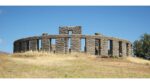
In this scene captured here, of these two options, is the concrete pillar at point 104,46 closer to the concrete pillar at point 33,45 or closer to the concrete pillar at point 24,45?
the concrete pillar at point 33,45

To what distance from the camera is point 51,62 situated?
105 ft

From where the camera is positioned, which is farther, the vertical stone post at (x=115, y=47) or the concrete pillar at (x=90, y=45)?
the vertical stone post at (x=115, y=47)

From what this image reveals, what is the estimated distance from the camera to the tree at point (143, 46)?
186ft

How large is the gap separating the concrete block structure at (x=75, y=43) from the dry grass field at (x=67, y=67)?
3.60 m

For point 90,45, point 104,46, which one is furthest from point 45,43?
point 104,46

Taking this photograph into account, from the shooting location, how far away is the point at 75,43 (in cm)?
4197

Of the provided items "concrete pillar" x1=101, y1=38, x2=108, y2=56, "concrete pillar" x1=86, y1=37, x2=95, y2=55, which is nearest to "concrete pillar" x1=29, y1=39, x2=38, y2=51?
"concrete pillar" x1=86, y1=37, x2=95, y2=55

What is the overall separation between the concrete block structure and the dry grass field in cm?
360

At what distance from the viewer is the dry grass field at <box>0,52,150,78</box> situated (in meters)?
24.5

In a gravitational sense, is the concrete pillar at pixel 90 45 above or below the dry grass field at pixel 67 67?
above

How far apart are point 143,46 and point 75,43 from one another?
1960cm

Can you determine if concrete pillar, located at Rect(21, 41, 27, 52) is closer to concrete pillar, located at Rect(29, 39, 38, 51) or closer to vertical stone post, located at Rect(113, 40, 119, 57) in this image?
concrete pillar, located at Rect(29, 39, 38, 51)

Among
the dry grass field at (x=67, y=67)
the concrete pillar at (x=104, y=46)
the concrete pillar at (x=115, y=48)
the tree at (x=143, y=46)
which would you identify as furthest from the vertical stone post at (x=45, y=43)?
the tree at (x=143, y=46)
